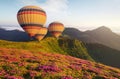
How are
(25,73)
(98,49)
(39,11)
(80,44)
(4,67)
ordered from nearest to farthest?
1. (25,73)
2. (4,67)
3. (39,11)
4. (80,44)
5. (98,49)

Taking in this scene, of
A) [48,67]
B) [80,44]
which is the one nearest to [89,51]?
[80,44]

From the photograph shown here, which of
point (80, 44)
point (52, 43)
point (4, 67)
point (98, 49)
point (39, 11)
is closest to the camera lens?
point (4, 67)

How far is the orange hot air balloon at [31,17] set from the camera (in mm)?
89875

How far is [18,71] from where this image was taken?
101 ft

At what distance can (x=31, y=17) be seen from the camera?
296 feet

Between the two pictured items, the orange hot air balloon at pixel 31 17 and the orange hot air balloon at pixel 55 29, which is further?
the orange hot air balloon at pixel 55 29

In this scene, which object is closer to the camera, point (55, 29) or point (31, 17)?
point (31, 17)

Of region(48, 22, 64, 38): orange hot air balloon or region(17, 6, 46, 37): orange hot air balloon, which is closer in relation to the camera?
region(17, 6, 46, 37): orange hot air balloon

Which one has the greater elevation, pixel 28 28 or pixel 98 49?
pixel 28 28

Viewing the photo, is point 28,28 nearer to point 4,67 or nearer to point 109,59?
point 4,67

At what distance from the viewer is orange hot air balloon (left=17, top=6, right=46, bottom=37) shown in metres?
89.9

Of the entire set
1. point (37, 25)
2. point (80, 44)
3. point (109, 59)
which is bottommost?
point (109, 59)

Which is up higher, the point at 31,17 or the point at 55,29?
the point at 31,17

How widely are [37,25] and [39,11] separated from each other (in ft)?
23.6
